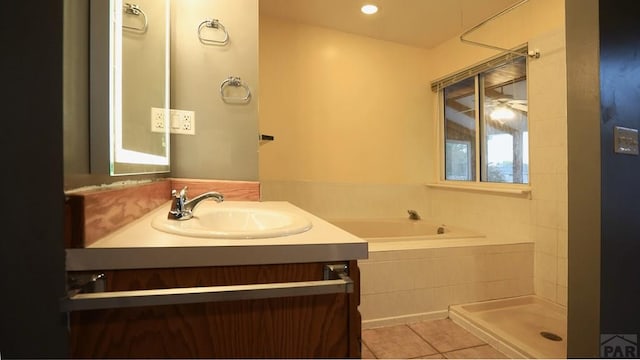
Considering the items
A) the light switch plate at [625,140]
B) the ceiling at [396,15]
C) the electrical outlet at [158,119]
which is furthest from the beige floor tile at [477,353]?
the ceiling at [396,15]

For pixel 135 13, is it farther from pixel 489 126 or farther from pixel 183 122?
pixel 489 126

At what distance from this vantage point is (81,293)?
1.96 feet

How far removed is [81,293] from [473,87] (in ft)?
11.4

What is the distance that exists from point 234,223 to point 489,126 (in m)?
2.72

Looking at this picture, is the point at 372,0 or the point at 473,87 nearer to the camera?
the point at 372,0

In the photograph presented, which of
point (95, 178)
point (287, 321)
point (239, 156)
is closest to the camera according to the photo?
point (287, 321)

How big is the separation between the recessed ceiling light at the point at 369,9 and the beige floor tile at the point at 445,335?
2617 mm

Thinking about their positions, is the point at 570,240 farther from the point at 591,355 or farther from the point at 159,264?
the point at 159,264

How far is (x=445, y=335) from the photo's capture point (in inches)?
76.3

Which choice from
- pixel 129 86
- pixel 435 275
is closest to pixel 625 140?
pixel 435 275

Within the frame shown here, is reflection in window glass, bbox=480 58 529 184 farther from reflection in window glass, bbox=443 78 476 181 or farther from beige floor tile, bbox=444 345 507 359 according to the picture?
beige floor tile, bbox=444 345 507 359

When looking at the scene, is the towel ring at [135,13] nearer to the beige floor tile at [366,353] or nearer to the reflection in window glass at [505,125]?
the beige floor tile at [366,353]

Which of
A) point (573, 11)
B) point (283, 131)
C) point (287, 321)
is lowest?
point (287, 321)

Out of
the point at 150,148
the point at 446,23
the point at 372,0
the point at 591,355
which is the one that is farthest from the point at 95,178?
the point at 446,23
